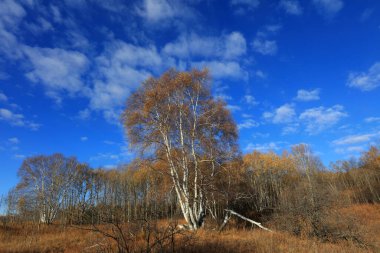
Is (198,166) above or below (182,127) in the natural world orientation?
below

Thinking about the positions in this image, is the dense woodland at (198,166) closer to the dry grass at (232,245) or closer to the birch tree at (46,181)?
the dry grass at (232,245)

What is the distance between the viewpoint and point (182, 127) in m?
17.1

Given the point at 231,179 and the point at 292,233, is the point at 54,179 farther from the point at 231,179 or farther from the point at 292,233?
the point at 292,233

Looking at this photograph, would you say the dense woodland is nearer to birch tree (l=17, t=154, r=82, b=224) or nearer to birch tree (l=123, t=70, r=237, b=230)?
birch tree (l=123, t=70, r=237, b=230)

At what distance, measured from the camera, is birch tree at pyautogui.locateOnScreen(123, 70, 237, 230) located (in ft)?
52.1

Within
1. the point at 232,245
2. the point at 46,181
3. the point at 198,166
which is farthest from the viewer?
the point at 46,181

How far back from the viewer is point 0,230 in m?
15.5

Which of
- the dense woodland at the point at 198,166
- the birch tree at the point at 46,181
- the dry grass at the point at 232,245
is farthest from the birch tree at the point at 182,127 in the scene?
the birch tree at the point at 46,181

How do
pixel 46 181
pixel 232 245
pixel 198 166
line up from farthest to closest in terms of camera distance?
pixel 46 181 → pixel 198 166 → pixel 232 245

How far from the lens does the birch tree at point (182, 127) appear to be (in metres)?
15.9

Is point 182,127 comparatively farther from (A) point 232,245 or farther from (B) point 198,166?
(A) point 232,245

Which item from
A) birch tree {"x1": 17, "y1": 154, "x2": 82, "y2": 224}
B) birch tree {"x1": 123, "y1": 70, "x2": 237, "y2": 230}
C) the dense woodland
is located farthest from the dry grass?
birch tree {"x1": 17, "y1": 154, "x2": 82, "y2": 224}

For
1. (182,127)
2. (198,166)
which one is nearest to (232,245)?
(198,166)

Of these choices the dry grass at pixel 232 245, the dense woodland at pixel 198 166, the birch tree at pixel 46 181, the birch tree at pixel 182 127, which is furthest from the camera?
the birch tree at pixel 46 181
